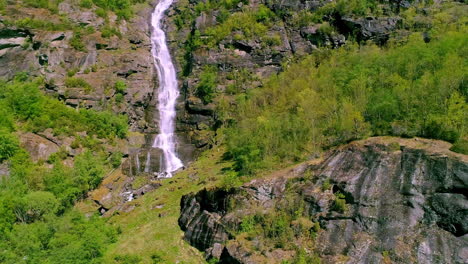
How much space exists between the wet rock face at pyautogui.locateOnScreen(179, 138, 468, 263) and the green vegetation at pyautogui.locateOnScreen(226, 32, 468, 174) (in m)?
2.91

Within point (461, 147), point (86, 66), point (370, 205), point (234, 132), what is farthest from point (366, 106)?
point (86, 66)

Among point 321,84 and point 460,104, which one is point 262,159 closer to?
point 321,84

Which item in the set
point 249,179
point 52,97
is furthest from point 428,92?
point 52,97

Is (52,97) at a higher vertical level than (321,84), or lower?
lower

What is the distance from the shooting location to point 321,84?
150 ft

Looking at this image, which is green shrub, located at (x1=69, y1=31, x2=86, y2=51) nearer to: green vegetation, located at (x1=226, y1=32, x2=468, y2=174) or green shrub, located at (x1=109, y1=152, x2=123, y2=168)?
green shrub, located at (x1=109, y1=152, x2=123, y2=168)

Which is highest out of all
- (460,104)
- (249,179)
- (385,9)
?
(385,9)

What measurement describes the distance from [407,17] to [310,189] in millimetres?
45965

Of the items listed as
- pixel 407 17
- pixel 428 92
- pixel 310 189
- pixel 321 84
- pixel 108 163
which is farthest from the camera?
pixel 407 17

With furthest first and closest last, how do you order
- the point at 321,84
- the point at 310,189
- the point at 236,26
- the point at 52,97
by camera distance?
the point at 236,26, the point at 52,97, the point at 321,84, the point at 310,189

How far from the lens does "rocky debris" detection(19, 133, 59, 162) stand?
46.1 meters

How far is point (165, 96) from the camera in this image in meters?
63.6

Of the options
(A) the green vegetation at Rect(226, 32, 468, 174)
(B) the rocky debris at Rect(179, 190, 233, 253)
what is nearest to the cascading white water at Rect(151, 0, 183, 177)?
(A) the green vegetation at Rect(226, 32, 468, 174)

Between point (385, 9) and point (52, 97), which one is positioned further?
point (385, 9)
